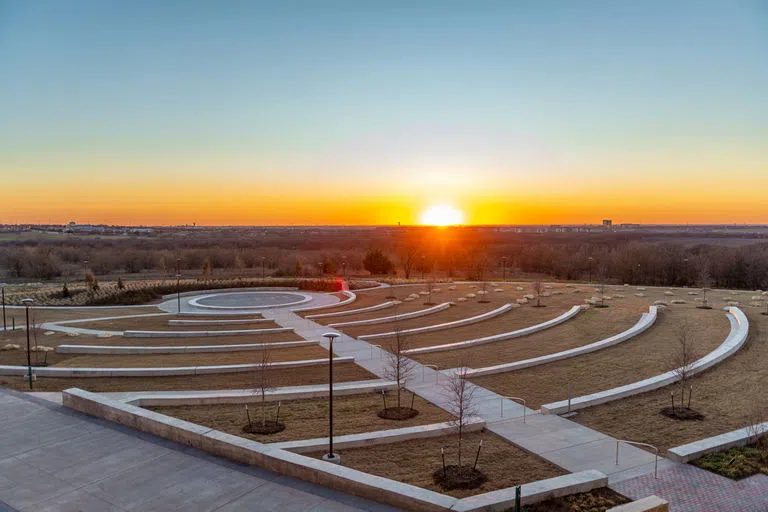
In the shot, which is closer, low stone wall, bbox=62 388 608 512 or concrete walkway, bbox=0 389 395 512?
low stone wall, bbox=62 388 608 512

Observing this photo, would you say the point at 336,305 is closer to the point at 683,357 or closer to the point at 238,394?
the point at 238,394

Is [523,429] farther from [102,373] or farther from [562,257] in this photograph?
[562,257]

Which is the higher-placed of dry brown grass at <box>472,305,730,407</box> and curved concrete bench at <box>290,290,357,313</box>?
curved concrete bench at <box>290,290,357,313</box>

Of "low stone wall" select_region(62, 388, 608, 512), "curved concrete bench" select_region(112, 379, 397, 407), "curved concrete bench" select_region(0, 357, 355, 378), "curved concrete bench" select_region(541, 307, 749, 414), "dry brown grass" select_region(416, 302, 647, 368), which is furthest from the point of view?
"dry brown grass" select_region(416, 302, 647, 368)

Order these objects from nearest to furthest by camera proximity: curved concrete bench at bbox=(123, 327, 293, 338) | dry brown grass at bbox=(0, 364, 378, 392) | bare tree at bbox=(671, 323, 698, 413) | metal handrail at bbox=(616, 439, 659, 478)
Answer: metal handrail at bbox=(616, 439, 659, 478)
bare tree at bbox=(671, 323, 698, 413)
dry brown grass at bbox=(0, 364, 378, 392)
curved concrete bench at bbox=(123, 327, 293, 338)

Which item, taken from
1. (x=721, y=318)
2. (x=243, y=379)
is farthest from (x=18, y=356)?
(x=721, y=318)

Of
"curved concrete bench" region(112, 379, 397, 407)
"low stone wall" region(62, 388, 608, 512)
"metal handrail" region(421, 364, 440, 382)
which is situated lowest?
"metal handrail" region(421, 364, 440, 382)

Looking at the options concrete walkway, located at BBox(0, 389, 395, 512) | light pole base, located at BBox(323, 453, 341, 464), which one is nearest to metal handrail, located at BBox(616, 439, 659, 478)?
concrete walkway, located at BBox(0, 389, 395, 512)

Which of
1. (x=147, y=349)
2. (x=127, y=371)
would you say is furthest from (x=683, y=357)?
(x=147, y=349)

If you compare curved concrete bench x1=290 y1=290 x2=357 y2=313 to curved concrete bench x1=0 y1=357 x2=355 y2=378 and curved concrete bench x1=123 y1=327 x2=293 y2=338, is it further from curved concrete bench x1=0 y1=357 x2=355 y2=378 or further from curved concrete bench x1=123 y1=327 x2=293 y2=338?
curved concrete bench x1=0 y1=357 x2=355 y2=378
